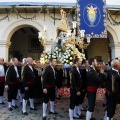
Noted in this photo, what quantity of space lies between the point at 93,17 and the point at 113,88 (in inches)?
378

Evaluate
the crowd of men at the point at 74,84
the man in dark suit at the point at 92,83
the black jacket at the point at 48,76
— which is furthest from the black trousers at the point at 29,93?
the man in dark suit at the point at 92,83

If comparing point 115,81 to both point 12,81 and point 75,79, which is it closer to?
point 75,79

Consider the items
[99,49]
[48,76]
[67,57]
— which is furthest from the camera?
[99,49]

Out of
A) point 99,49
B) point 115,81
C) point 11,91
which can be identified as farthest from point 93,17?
point 115,81

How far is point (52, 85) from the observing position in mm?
7020

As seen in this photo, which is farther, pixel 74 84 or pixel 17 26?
pixel 17 26

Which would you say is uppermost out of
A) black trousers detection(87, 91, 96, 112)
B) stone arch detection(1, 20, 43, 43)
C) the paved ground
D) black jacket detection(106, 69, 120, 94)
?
stone arch detection(1, 20, 43, 43)

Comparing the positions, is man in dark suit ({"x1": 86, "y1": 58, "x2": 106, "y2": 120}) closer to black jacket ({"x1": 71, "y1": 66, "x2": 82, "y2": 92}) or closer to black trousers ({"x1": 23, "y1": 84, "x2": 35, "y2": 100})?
black jacket ({"x1": 71, "y1": 66, "x2": 82, "y2": 92})

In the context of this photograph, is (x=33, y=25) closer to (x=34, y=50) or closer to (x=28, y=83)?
(x=34, y=50)

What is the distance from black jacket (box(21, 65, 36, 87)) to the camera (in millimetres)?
7325

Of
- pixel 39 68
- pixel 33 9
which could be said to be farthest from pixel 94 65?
pixel 33 9

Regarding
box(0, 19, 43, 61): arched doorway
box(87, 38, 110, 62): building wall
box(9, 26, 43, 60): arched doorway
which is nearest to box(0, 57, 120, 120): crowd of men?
box(0, 19, 43, 61): arched doorway

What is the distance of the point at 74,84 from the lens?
629 cm

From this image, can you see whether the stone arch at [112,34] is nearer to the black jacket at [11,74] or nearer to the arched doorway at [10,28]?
→ the arched doorway at [10,28]
